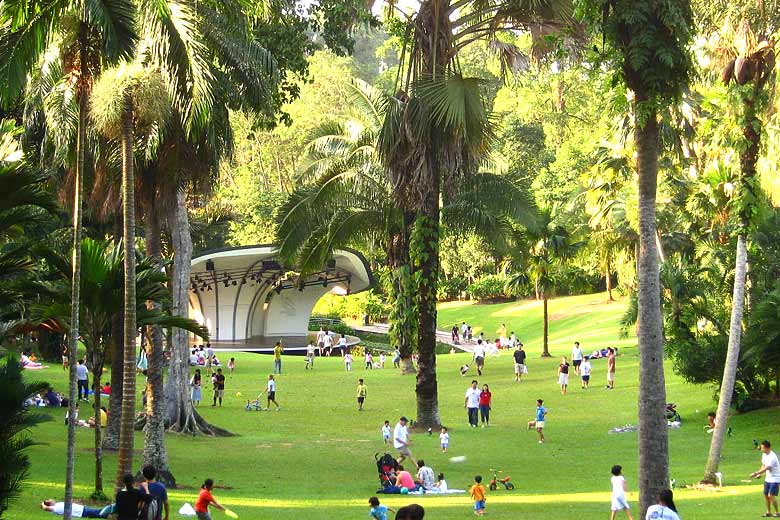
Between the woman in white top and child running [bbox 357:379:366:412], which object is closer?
the woman in white top

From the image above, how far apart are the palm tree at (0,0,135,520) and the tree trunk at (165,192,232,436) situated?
12408mm

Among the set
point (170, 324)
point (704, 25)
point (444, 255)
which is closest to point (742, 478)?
point (704, 25)

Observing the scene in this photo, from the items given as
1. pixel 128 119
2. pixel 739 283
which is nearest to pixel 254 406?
pixel 739 283

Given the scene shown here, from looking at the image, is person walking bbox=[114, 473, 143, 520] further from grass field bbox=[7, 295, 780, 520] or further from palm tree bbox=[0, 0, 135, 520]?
grass field bbox=[7, 295, 780, 520]

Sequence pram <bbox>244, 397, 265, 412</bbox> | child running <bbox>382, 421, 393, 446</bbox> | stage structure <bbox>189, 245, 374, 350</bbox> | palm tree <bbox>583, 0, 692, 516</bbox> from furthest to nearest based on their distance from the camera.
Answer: stage structure <bbox>189, 245, 374, 350</bbox> < pram <bbox>244, 397, 265, 412</bbox> < child running <bbox>382, 421, 393, 446</bbox> < palm tree <bbox>583, 0, 692, 516</bbox>

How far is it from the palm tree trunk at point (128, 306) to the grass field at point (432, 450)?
1556mm

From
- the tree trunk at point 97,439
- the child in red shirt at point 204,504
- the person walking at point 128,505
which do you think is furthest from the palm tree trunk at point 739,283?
the person walking at point 128,505

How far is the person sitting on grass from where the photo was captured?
15.4 m

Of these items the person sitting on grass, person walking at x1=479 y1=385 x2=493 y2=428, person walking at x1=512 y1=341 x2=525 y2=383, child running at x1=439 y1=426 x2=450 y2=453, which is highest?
person walking at x1=512 y1=341 x2=525 y2=383

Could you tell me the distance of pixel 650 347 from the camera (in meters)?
15.4

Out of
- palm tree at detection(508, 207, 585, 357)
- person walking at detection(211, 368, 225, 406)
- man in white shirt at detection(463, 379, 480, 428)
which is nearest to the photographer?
man in white shirt at detection(463, 379, 480, 428)

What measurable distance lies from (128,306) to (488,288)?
211ft

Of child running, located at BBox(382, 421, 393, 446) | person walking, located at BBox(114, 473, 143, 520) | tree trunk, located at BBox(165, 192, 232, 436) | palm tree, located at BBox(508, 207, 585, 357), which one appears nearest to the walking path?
palm tree, located at BBox(508, 207, 585, 357)

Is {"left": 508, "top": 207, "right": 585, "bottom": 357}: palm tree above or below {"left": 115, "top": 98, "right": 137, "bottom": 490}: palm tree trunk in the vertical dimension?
above
